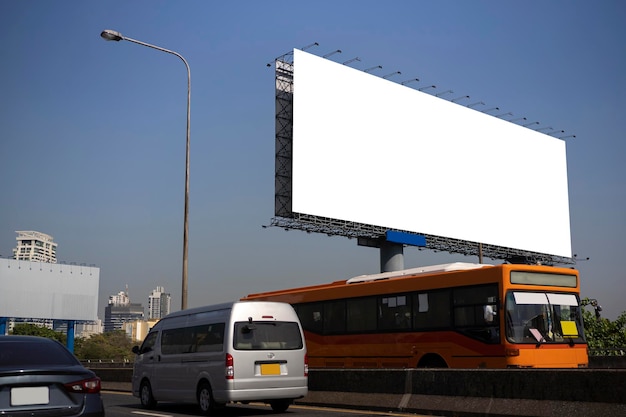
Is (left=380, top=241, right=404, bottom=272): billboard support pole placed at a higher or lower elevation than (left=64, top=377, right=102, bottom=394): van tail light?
higher

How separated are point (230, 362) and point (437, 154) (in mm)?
48821

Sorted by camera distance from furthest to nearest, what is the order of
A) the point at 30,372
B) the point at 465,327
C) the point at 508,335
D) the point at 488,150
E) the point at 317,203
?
the point at 488,150, the point at 317,203, the point at 465,327, the point at 508,335, the point at 30,372

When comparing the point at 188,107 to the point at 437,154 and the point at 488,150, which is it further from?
the point at 488,150

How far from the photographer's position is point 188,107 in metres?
25.8

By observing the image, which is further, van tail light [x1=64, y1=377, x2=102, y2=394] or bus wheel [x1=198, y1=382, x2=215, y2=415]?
bus wheel [x1=198, y1=382, x2=215, y2=415]

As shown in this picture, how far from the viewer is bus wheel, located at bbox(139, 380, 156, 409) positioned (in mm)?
16672

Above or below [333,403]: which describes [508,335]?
above

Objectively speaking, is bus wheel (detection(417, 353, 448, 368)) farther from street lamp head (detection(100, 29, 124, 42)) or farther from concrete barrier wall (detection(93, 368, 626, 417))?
street lamp head (detection(100, 29, 124, 42))

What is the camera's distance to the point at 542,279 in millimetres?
18062

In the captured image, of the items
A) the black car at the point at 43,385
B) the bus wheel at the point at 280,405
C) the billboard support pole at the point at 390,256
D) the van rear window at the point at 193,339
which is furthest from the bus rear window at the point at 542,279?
the billboard support pole at the point at 390,256

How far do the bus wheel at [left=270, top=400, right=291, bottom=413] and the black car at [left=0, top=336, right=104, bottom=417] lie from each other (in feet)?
22.6

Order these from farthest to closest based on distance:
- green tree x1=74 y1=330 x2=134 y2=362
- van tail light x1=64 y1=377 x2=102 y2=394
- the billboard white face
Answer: green tree x1=74 y1=330 x2=134 y2=362 < the billboard white face < van tail light x1=64 y1=377 x2=102 y2=394

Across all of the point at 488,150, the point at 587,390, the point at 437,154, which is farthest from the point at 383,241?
the point at 587,390

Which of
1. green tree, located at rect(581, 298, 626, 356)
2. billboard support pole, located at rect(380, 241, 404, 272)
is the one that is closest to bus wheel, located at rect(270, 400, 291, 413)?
green tree, located at rect(581, 298, 626, 356)
